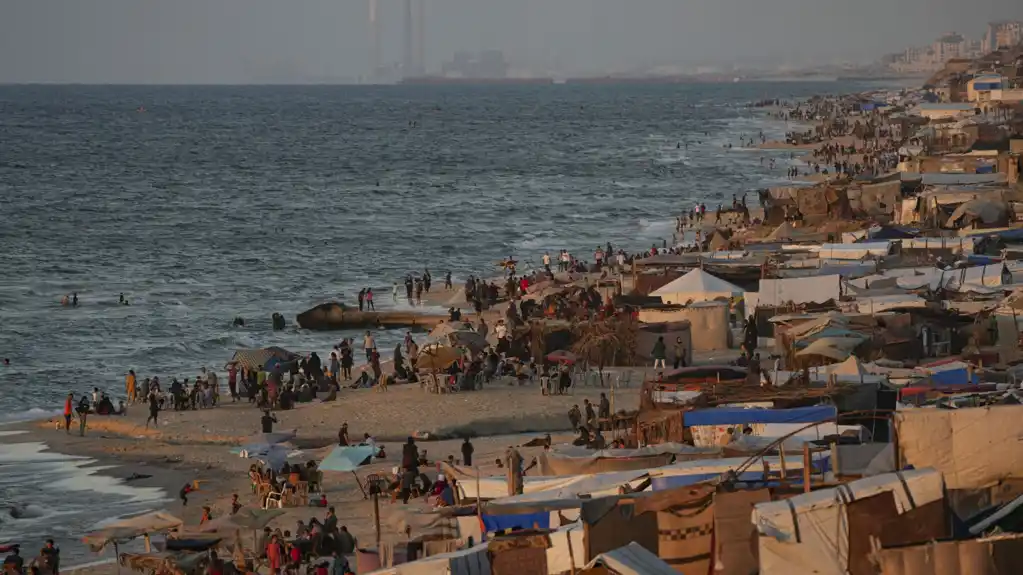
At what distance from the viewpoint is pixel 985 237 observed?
39219 millimetres

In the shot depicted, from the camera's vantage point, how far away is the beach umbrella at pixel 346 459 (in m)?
24.4

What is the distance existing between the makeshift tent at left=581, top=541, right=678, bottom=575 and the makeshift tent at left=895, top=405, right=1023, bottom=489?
2357 millimetres

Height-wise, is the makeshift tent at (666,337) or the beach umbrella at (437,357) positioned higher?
the makeshift tent at (666,337)

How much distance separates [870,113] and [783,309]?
123 metres

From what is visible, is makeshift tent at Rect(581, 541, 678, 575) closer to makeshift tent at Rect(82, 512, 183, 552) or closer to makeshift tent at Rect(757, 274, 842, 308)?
makeshift tent at Rect(82, 512, 183, 552)

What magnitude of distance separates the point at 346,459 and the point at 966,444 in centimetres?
1323

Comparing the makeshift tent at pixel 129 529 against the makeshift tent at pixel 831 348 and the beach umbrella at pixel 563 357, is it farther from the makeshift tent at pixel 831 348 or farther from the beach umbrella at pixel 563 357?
the beach umbrella at pixel 563 357

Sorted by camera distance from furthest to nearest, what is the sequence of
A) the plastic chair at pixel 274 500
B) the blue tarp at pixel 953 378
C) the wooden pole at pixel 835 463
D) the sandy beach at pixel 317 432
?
the sandy beach at pixel 317 432, the plastic chair at pixel 274 500, the blue tarp at pixel 953 378, the wooden pole at pixel 835 463

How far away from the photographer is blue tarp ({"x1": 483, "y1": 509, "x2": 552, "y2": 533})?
49.1ft

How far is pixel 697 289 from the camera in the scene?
118 ft

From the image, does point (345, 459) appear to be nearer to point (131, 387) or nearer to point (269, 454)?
point (269, 454)

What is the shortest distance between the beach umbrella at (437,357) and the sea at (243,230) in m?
7.15

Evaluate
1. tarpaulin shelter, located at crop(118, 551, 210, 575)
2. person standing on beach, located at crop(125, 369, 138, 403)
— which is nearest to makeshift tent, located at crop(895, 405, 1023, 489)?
tarpaulin shelter, located at crop(118, 551, 210, 575)

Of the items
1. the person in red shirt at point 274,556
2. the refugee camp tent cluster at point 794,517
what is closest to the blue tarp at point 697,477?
the refugee camp tent cluster at point 794,517
